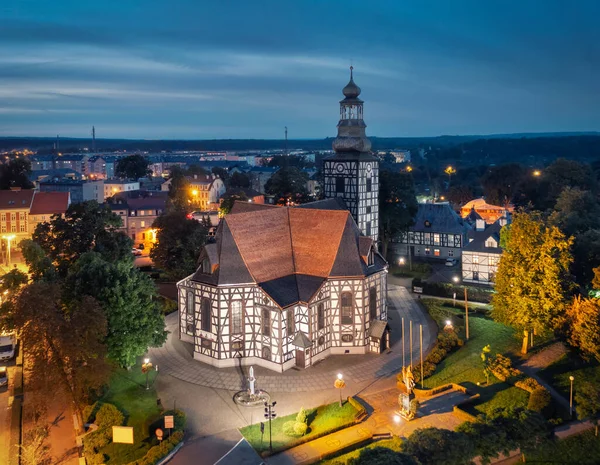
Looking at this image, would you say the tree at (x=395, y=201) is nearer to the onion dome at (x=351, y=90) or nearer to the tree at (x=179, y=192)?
the onion dome at (x=351, y=90)

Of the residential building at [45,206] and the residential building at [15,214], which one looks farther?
the residential building at [45,206]

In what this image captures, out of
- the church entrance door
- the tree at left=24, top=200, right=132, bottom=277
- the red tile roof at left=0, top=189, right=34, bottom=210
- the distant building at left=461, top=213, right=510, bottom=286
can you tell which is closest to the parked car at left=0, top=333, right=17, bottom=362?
the tree at left=24, top=200, right=132, bottom=277

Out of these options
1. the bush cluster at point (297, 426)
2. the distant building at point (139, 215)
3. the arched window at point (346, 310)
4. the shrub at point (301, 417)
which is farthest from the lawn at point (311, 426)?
the distant building at point (139, 215)

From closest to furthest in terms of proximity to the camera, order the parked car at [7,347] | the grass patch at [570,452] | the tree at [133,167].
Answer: the grass patch at [570,452], the parked car at [7,347], the tree at [133,167]

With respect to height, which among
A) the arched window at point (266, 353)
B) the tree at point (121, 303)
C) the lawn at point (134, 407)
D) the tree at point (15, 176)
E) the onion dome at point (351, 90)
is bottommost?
the lawn at point (134, 407)

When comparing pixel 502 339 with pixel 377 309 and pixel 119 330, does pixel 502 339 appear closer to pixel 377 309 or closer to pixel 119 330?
pixel 377 309

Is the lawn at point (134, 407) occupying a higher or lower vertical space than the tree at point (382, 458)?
lower

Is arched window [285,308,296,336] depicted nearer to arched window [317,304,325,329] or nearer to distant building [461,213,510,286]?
arched window [317,304,325,329]
